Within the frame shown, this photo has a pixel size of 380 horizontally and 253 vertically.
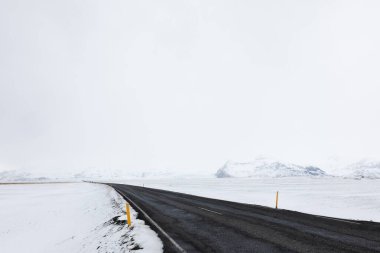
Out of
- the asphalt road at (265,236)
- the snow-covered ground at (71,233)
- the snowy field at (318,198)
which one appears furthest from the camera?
the snowy field at (318,198)

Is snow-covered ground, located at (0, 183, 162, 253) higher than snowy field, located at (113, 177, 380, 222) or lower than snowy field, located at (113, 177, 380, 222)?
lower

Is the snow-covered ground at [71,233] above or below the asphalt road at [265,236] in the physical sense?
below

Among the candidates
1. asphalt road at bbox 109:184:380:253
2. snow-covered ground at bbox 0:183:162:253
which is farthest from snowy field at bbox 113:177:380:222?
snow-covered ground at bbox 0:183:162:253

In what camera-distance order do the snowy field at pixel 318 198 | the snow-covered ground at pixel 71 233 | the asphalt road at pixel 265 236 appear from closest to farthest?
the asphalt road at pixel 265 236 → the snow-covered ground at pixel 71 233 → the snowy field at pixel 318 198

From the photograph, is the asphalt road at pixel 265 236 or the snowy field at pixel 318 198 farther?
the snowy field at pixel 318 198

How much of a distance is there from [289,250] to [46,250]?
38.8 feet

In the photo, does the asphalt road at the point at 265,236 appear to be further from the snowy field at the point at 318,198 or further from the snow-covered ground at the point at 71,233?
the snowy field at the point at 318,198

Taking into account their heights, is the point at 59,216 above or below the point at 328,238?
below

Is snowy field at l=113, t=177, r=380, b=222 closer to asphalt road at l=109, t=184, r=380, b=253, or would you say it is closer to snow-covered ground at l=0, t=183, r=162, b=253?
asphalt road at l=109, t=184, r=380, b=253

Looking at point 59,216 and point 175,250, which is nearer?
point 175,250

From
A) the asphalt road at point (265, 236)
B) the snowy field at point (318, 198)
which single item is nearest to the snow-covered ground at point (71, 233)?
the asphalt road at point (265, 236)

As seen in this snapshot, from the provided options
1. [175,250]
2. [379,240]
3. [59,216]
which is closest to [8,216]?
[59,216]

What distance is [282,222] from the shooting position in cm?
1105

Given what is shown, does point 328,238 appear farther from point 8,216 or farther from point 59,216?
point 8,216
